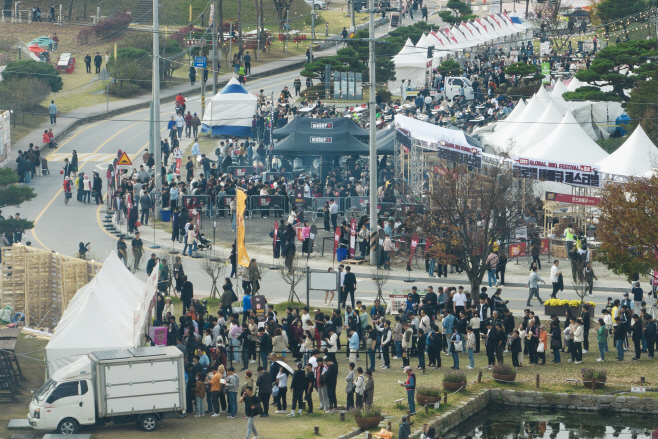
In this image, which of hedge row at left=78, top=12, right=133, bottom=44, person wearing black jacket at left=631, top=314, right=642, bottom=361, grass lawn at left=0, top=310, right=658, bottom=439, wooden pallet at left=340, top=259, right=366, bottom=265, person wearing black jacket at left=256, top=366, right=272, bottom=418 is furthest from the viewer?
hedge row at left=78, top=12, right=133, bottom=44

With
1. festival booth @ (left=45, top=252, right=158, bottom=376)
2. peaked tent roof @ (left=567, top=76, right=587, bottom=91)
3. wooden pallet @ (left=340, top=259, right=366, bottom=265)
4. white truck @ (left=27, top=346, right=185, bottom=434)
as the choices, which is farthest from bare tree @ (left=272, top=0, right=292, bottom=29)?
white truck @ (left=27, top=346, right=185, bottom=434)

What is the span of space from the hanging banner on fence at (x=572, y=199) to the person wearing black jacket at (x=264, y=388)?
18.9 m

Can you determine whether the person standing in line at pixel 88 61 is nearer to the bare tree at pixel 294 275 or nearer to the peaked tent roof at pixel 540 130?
the peaked tent roof at pixel 540 130

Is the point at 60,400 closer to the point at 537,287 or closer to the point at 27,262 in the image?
the point at 27,262

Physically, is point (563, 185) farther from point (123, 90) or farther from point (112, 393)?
point (123, 90)

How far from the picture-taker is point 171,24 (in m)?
91.9

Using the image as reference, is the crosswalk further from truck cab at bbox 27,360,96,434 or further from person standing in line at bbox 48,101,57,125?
truck cab at bbox 27,360,96,434

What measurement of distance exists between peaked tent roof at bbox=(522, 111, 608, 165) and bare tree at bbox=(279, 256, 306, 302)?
1208 cm

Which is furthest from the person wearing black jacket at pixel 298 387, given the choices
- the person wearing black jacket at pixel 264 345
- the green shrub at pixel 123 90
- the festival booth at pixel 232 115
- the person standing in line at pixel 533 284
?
the green shrub at pixel 123 90

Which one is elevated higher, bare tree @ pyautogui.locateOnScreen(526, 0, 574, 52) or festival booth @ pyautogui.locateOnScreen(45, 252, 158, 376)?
bare tree @ pyautogui.locateOnScreen(526, 0, 574, 52)

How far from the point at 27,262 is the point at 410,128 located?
17.8 m

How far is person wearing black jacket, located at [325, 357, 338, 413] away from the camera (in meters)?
21.3

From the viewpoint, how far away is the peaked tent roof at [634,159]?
125 feet

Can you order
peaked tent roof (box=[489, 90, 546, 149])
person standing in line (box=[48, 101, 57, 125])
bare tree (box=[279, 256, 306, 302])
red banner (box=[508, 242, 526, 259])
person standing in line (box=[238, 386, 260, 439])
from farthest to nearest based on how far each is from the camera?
person standing in line (box=[48, 101, 57, 125]) < peaked tent roof (box=[489, 90, 546, 149]) < red banner (box=[508, 242, 526, 259]) < bare tree (box=[279, 256, 306, 302]) < person standing in line (box=[238, 386, 260, 439])
